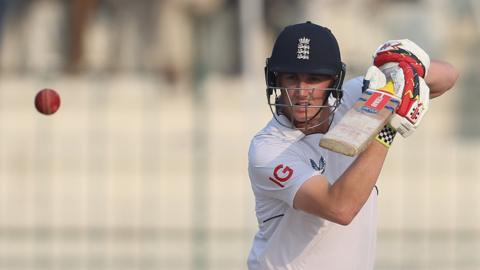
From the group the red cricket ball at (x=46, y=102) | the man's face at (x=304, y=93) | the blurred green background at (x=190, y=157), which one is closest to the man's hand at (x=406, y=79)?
the man's face at (x=304, y=93)

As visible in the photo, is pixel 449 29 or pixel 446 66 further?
pixel 449 29

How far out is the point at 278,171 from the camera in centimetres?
443

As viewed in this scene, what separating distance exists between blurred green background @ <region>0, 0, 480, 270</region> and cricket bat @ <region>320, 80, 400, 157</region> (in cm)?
540

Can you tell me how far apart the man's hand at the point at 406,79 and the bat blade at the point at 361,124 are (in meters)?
0.04

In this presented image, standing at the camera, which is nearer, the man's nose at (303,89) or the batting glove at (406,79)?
the batting glove at (406,79)

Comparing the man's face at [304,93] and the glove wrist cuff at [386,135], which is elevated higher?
the man's face at [304,93]

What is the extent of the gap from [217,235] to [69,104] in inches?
92.2

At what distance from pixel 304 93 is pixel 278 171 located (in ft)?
0.98

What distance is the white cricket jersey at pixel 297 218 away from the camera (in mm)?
4496

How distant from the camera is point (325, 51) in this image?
4426 mm

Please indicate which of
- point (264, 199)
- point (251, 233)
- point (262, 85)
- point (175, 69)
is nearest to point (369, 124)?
point (264, 199)

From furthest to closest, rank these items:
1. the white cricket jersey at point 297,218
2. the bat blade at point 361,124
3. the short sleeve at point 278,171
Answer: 1. the white cricket jersey at point 297,218
2. the short sleeve at point 278,171
3. the bat blade at point 361,124

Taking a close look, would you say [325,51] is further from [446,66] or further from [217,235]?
[217,235]

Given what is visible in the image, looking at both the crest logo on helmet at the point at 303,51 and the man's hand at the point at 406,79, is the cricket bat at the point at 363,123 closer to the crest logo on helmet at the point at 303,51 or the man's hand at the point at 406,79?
the man's hand at the point at 406,79
